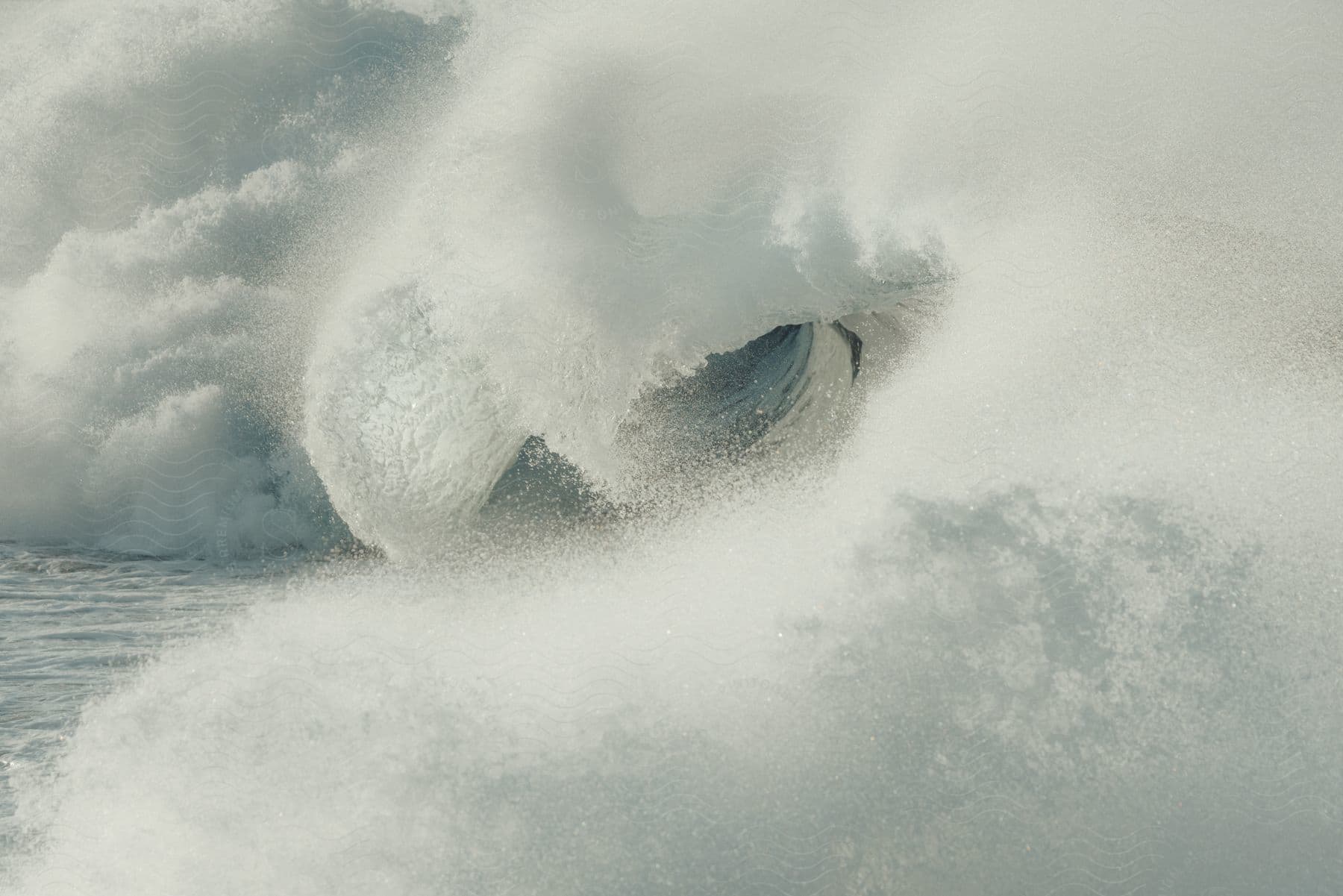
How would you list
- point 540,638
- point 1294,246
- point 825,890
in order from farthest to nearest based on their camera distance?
point 1294,246
point 540,638
point 825,890

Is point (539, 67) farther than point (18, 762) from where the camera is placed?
Yes

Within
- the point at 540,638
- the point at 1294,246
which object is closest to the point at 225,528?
the point at 540,638

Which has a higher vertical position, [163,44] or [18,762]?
[163,44]

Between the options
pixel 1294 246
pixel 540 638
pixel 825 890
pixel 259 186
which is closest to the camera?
pixel 825 890

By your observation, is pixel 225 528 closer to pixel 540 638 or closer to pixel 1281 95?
pixel 540 638

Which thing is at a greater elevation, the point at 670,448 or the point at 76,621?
the point at 670,448

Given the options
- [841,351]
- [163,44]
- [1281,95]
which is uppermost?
[1281,95]

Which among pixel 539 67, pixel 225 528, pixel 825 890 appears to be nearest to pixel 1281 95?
pixel 539 67
